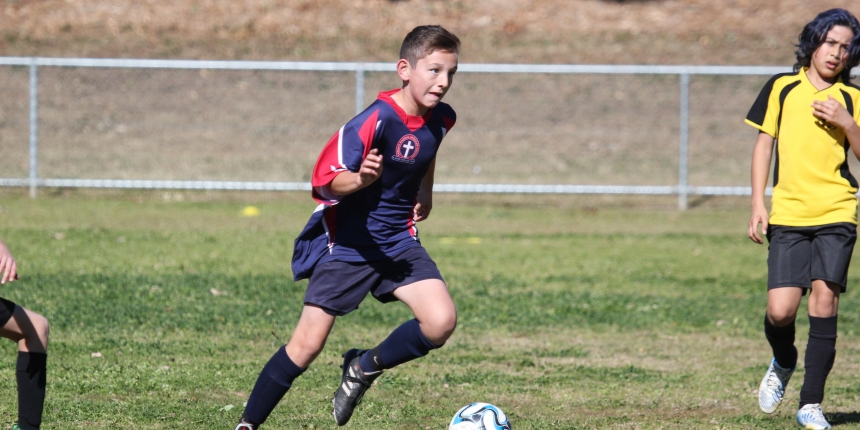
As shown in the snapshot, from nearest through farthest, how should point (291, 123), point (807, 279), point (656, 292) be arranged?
point (807, 279) → point (656, 292) → point (291, 123)

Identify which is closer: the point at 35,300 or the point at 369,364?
the point at 369,364

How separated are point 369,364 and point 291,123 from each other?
1282 cm

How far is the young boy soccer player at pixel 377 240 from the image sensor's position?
3959 mm

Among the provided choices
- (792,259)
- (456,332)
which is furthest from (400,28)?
(792,259)

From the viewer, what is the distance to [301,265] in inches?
164

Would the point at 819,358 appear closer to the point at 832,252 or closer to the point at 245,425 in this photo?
the point at 832,252

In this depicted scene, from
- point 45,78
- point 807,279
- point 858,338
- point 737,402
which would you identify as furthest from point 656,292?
point 45,78

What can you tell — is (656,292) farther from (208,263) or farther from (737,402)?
(208,263)

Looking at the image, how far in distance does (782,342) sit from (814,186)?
81 centimetres

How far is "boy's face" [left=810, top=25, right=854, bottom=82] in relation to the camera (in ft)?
14.4

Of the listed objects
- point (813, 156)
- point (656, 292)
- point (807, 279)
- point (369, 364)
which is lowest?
point (656, 292)

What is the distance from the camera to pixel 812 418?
A: 441cm

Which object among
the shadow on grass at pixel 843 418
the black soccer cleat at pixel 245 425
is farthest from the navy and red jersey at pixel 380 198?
the shadow on grass at pixel 843 418

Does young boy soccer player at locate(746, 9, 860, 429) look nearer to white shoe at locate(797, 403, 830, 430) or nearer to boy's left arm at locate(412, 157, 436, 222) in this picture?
white shoe at locate(797, 403, 830, 430)
